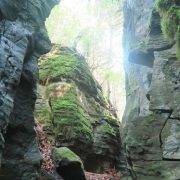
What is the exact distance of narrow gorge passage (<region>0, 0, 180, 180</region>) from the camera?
30.1ft

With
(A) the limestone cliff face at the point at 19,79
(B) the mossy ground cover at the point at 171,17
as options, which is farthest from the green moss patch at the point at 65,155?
(B) the mossy ground cover at the point at 171,17

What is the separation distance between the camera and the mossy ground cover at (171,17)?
27.0 feet

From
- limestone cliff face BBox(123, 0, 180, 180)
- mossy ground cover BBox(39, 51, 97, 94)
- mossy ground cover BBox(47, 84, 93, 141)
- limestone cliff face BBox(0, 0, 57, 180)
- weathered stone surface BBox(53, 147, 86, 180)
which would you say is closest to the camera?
limestone cliff face BBox(123, 0, 180, 180)

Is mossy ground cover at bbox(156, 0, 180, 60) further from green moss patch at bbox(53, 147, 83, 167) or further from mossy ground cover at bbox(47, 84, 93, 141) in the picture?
mossy ground cover at bbox(47, 84, 93, 141)

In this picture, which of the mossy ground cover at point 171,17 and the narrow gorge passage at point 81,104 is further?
the narrow gorge passage at point 81,104

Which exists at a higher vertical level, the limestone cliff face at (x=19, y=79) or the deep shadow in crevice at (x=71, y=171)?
the limestone cliff face at (x=19, y=79)

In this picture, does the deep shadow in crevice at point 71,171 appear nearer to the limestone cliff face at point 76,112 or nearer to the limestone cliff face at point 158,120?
the limestone cliff face at point 76,112

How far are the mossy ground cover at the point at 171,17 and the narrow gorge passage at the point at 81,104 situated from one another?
3cm

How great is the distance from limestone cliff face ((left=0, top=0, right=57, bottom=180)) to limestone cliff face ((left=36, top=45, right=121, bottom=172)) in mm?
3957

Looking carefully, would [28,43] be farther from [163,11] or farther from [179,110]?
[179,110]

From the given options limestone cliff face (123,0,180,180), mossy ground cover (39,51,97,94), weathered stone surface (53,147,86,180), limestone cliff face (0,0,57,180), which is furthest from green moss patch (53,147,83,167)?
mossy ground cover (39,51,97,94)

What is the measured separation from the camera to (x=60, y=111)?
16.2 m

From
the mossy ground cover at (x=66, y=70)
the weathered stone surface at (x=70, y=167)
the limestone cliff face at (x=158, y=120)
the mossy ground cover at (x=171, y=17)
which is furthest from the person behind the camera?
the mossy ground cover at (x=66, y=70)

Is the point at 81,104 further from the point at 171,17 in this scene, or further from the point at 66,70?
the point at 171,17
